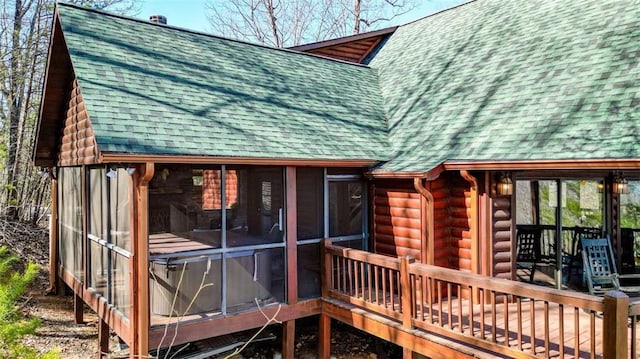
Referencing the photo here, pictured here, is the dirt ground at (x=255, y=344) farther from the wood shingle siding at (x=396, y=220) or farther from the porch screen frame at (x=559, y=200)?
the porch screen frame at (x=559, y=200)

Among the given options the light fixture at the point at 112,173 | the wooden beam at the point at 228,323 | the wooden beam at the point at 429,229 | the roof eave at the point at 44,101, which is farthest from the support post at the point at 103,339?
the wooden beam at the point at 429,229

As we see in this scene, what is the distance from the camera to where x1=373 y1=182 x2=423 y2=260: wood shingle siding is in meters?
6.64

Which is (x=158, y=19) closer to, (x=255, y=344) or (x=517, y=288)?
(x=255, y=344)

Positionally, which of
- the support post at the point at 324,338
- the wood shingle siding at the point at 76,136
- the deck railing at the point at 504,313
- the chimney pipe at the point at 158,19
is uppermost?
the chimney pipe at the point at 158,19

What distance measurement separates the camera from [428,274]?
5.20m

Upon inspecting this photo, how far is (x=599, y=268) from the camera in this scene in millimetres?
6660

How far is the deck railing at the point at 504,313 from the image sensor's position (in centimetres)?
368

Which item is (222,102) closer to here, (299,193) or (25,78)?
(299,193)

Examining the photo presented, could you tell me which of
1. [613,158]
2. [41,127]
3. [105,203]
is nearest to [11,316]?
[105,203]

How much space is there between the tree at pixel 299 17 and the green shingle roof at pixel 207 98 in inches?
492

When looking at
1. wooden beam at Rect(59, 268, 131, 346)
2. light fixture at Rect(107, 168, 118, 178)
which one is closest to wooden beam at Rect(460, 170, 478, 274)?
wooden beam at Rect(59, 268, 131, 346)

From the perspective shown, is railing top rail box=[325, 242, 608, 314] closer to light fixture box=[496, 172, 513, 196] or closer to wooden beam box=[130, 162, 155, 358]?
light fixture box=[496, 172, 513, 196]

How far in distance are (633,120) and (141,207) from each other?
19.0 feet

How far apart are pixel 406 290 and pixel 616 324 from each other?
2.27 meters
